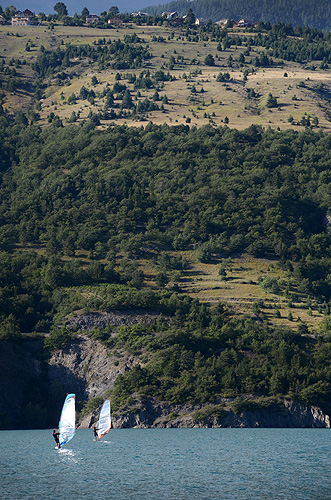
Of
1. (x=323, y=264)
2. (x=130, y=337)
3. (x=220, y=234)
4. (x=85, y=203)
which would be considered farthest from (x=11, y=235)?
(x=323, y=264)

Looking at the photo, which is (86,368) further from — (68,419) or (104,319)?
(68,419)

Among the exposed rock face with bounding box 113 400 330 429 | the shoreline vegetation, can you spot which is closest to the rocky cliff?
the exposed rock face with bounding box 113 400 330 429

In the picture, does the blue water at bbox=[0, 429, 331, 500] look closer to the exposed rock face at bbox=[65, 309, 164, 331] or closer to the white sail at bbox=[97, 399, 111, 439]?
the white sail at bbox=[97, 399, 111, 439]

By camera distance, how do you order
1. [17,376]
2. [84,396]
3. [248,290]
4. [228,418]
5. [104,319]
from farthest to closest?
[248,290] < [104,319] < [84,396] < [17,376] < [228,418]

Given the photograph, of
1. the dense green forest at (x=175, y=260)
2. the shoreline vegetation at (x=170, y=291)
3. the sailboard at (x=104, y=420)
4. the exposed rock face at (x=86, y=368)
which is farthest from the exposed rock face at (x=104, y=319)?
the sailboard at (x=104, y=420)

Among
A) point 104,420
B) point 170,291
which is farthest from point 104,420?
point 170,291
